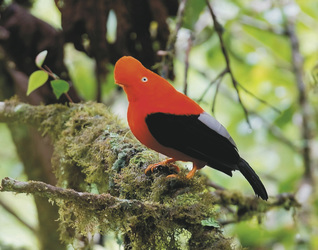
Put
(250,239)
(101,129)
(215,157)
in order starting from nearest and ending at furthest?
1. (215,157)
2. (101,129)
3. (250,239)

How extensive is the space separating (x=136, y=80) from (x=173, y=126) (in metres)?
0.27

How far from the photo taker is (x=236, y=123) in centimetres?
424

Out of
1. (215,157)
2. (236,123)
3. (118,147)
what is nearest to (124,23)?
(118,147)

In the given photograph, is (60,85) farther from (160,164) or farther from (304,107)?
(304,107)

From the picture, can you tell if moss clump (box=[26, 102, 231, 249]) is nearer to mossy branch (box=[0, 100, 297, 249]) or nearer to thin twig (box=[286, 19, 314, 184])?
mossy branch (box=[0, 100, 297, 249])

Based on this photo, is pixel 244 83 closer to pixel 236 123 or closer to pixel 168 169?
pixel 236 123

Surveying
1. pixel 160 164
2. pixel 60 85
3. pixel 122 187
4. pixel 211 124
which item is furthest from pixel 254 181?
pixel 60 85

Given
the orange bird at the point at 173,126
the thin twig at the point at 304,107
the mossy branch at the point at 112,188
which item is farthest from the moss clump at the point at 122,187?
the thin twig at the point at 304,107

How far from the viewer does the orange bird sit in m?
1.76

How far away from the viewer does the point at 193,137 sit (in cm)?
178

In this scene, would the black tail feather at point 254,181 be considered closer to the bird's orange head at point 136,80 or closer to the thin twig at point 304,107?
the bird's orange head at point 136,80

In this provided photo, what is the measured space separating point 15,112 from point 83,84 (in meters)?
2.26

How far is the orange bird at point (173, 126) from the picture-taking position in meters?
1.76

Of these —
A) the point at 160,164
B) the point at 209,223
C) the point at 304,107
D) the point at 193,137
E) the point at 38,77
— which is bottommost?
the point at 209,223
